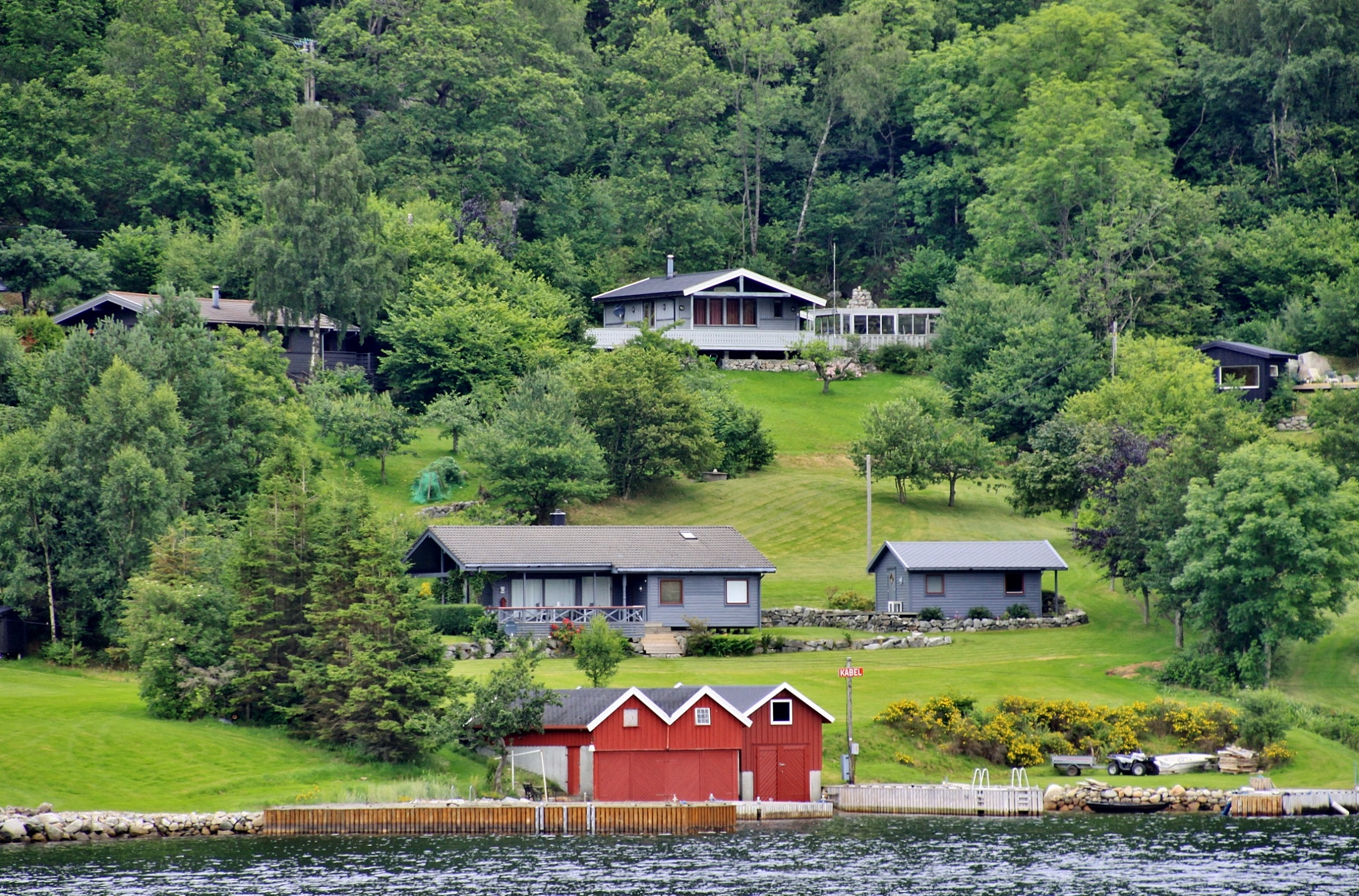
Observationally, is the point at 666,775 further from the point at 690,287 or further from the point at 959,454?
the point at 690,287

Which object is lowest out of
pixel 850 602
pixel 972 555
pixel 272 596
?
pixel 850 602

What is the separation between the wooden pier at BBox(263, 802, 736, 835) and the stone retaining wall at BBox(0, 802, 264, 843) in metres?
0.84

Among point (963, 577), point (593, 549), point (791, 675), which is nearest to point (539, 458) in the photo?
point (593, 549)

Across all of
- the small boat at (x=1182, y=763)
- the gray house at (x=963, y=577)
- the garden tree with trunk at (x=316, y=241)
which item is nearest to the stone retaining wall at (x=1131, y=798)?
the small boat at (x=1182, y=763)

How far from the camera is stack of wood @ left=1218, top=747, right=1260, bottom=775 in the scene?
5172 cm

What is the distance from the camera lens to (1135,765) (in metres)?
51.6

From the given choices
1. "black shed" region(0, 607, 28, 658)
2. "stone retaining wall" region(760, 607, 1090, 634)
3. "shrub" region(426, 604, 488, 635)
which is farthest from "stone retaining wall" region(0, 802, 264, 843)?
"stone retaining wall" region(760, 607, 1090, 634)

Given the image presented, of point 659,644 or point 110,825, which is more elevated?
point 659,644

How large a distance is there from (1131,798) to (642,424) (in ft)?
121

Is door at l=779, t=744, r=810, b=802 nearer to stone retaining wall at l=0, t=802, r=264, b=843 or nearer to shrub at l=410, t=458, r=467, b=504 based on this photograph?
stone retaining wall at l=0, t=802, r=264, b=843

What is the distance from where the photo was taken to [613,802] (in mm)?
48375

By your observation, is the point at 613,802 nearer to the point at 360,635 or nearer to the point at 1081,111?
the point at 360,635

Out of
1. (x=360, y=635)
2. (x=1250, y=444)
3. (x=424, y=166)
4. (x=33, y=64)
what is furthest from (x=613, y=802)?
(x=33, y=64)

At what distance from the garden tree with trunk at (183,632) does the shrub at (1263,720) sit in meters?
30.0
